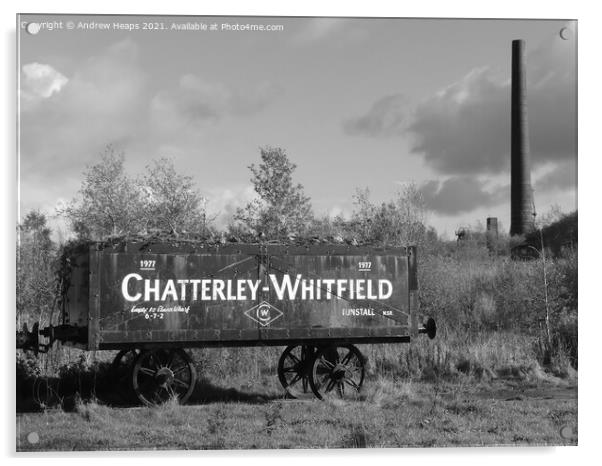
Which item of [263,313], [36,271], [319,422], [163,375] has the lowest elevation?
[319,422]

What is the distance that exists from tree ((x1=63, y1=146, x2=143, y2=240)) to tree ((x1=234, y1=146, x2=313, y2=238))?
7.76 ft

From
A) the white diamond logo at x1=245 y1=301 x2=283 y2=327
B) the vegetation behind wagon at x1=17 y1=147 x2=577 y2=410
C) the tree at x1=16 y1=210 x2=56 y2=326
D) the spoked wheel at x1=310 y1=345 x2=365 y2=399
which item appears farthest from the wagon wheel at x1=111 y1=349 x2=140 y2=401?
the spoked wheel at x1=310 y1=345 x2=365 y2=399

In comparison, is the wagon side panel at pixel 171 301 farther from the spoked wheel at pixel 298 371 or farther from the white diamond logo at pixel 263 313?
the spoked wheel at pixel 298 371

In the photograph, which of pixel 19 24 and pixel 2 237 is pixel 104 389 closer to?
pixel 2 237

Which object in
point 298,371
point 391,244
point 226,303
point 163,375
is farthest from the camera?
point 391,244

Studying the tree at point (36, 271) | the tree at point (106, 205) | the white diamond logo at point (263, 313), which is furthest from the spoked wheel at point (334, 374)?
the tree at point (106, 205)

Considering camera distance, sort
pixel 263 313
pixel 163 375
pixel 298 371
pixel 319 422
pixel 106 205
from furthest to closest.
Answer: pixel 106 205 < pixel 298 371 < pixel 163 375 < pixel 263 313 < pixel 319 422

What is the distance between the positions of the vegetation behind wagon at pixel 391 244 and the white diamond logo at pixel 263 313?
3.41 ft

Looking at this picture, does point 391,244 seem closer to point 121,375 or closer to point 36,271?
point 121,375

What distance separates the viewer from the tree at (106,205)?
1536 cm

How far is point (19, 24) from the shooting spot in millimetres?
8367

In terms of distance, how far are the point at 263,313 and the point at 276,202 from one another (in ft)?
20.5

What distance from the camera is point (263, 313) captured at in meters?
10.5

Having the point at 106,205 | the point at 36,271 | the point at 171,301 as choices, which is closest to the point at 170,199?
the point at 106,205
